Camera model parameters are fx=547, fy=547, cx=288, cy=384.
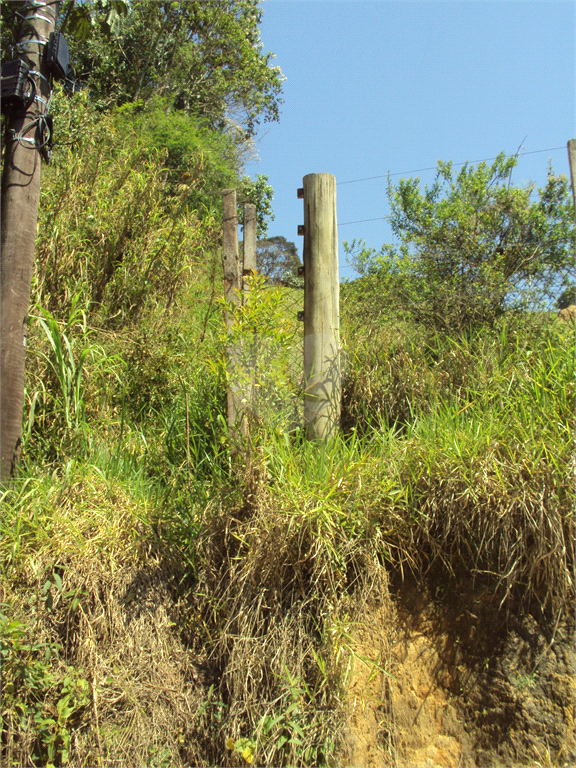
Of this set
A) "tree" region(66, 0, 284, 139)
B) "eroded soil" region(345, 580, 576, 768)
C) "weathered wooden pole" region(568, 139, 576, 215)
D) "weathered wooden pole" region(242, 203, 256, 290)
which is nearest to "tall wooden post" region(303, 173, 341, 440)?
"weathered wooden pole" region(242, 203, 256, 290)

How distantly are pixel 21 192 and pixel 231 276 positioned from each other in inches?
63.0

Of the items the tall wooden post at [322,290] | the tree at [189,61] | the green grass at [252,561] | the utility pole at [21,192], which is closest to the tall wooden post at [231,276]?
the green grass at [252,561]

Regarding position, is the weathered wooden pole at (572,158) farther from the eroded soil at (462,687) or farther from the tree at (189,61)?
the tree at (189,61)

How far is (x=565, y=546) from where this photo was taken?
9.07 feet

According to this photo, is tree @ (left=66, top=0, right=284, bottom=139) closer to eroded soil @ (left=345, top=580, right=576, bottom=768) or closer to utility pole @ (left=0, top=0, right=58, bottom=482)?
utility pole @ (left=0, top=0, right=58, bottom=482)

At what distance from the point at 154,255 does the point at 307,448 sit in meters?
3.05

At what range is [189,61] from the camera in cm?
1426

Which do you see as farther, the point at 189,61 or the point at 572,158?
the point at 189,61

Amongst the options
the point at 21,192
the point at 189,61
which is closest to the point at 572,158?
the point at 21,192

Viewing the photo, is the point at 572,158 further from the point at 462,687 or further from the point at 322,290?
the point at 462,687

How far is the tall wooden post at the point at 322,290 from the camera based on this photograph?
3807mm

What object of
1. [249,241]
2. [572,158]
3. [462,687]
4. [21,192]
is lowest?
[462,687]

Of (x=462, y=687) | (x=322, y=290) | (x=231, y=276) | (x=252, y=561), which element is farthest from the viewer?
(x=322, y=290)

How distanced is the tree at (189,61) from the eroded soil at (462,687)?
477 inches
